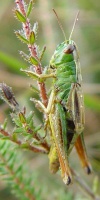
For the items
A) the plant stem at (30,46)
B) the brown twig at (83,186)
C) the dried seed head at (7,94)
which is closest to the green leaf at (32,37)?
the plant stem at (30,46)

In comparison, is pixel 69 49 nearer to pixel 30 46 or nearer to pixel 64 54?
pixel 64 54

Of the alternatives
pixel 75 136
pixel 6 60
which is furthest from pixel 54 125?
pixel 6 60

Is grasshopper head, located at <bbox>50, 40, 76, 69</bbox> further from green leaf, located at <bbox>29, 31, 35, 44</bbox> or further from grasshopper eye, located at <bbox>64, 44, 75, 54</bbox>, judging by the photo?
green leaf, located at <bbox>29, 31, 35, 44</bbox>

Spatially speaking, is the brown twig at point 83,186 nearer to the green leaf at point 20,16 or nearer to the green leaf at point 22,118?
the green leaf at point 22,118

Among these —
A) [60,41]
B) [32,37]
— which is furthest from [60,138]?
[60,41]

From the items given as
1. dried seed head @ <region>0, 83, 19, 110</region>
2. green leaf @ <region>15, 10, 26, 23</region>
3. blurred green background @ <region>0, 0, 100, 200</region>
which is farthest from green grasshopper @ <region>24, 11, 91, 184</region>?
blurred green background @ <region>0, 0, 100, 200</region>

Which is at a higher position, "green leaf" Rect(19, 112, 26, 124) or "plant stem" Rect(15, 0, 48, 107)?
"plant stem" Rect(15, 0, 48, 107)

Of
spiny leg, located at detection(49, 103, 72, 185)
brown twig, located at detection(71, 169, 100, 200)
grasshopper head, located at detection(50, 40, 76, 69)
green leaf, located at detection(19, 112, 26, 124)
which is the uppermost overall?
grasshopper head, located at detection(50, 40, 76, 69)
